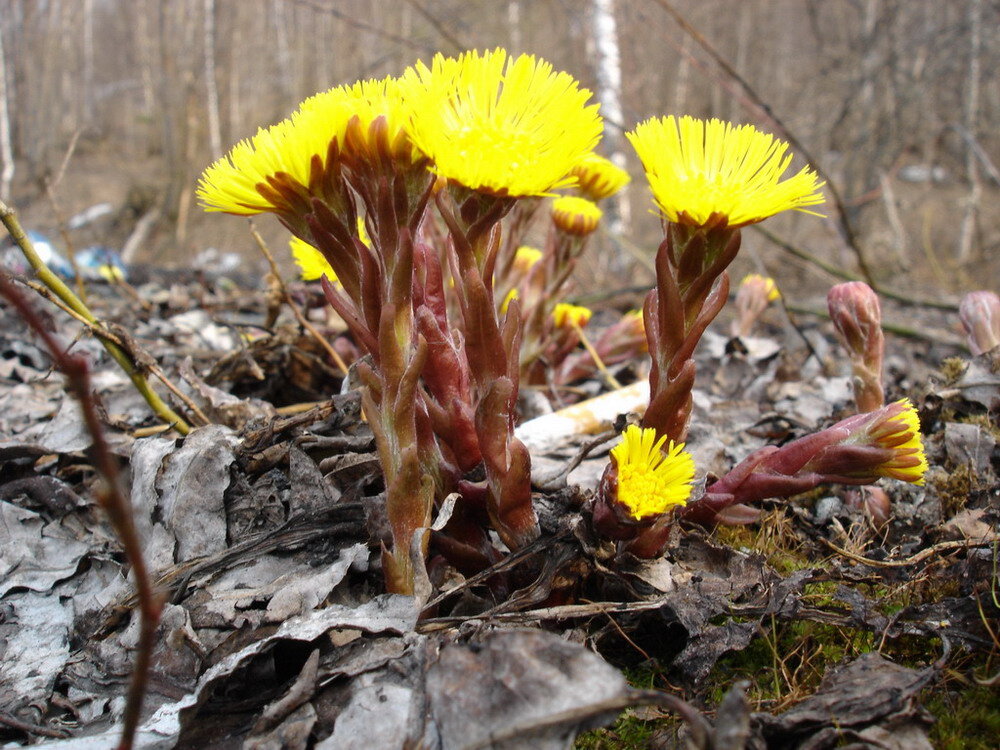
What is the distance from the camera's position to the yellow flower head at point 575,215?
1.94 meters

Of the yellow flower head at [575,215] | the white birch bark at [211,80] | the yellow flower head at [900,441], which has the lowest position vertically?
the yellow flower head at [900,441]

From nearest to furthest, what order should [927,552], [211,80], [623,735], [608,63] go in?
[623,735]
[927,552]
[608,63]
[211,80]

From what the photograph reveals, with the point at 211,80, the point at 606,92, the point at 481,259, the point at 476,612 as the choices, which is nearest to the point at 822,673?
the point at 476,612

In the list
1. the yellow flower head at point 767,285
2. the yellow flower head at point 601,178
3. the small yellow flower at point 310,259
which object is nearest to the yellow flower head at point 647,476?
the small yellow flower at point 310,259

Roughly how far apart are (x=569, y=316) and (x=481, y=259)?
1.22 metres

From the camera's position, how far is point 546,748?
0.83m

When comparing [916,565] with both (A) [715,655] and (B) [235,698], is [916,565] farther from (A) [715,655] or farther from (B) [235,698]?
(B) [235,698]

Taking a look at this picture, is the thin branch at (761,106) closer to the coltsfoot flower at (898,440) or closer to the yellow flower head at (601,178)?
the yellow flower head at (601,178)

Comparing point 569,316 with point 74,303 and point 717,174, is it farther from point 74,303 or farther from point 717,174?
point 74,303

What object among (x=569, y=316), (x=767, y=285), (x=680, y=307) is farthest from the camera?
(x=767, y=285)

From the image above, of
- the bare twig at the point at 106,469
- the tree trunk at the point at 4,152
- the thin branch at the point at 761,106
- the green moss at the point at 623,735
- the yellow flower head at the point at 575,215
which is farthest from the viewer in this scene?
the tree trunk at the point at 4,152

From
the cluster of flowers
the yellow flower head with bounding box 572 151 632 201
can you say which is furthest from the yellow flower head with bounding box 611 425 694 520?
the yellow flower head with bounding box 572 151 632 201

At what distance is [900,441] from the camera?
119 cm

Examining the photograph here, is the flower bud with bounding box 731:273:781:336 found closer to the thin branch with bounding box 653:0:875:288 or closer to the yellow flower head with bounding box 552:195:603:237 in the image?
the thin branch with bounding box 653:0:875:288
